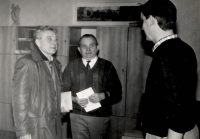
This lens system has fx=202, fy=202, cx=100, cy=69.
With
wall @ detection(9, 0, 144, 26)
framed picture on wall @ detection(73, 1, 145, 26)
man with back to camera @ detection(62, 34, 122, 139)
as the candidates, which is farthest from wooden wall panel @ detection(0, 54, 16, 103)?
man with back to camera @ detection(62, 34, 122, 139)

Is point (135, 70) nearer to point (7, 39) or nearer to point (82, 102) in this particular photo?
point (82, 102)

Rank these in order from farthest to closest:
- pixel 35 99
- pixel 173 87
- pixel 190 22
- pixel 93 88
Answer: pixel 190 22 < pixel 93 88 < pixel 35 99 < pixel 173 87

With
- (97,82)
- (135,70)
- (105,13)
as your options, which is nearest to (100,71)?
(97,82)

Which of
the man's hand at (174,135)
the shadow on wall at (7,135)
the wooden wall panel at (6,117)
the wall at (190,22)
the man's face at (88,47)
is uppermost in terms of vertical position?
the wall at (190,22)

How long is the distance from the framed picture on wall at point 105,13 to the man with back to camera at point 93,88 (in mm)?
1708

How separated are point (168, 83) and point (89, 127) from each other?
1.70m

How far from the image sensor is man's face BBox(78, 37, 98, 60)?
2.83 m

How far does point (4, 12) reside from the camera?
5.12 metres

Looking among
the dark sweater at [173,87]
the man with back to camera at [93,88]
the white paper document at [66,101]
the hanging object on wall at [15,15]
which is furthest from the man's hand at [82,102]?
the hanging object on wall at [15,15]

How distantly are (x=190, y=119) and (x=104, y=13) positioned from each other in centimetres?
360

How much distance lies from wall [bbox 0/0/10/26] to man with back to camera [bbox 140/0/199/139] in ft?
15.3

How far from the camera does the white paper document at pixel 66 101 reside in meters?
2.50

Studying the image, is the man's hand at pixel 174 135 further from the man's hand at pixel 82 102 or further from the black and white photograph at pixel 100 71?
the man's hand at pixel 82 102

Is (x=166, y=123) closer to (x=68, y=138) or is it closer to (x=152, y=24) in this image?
(x=152, y=24)
